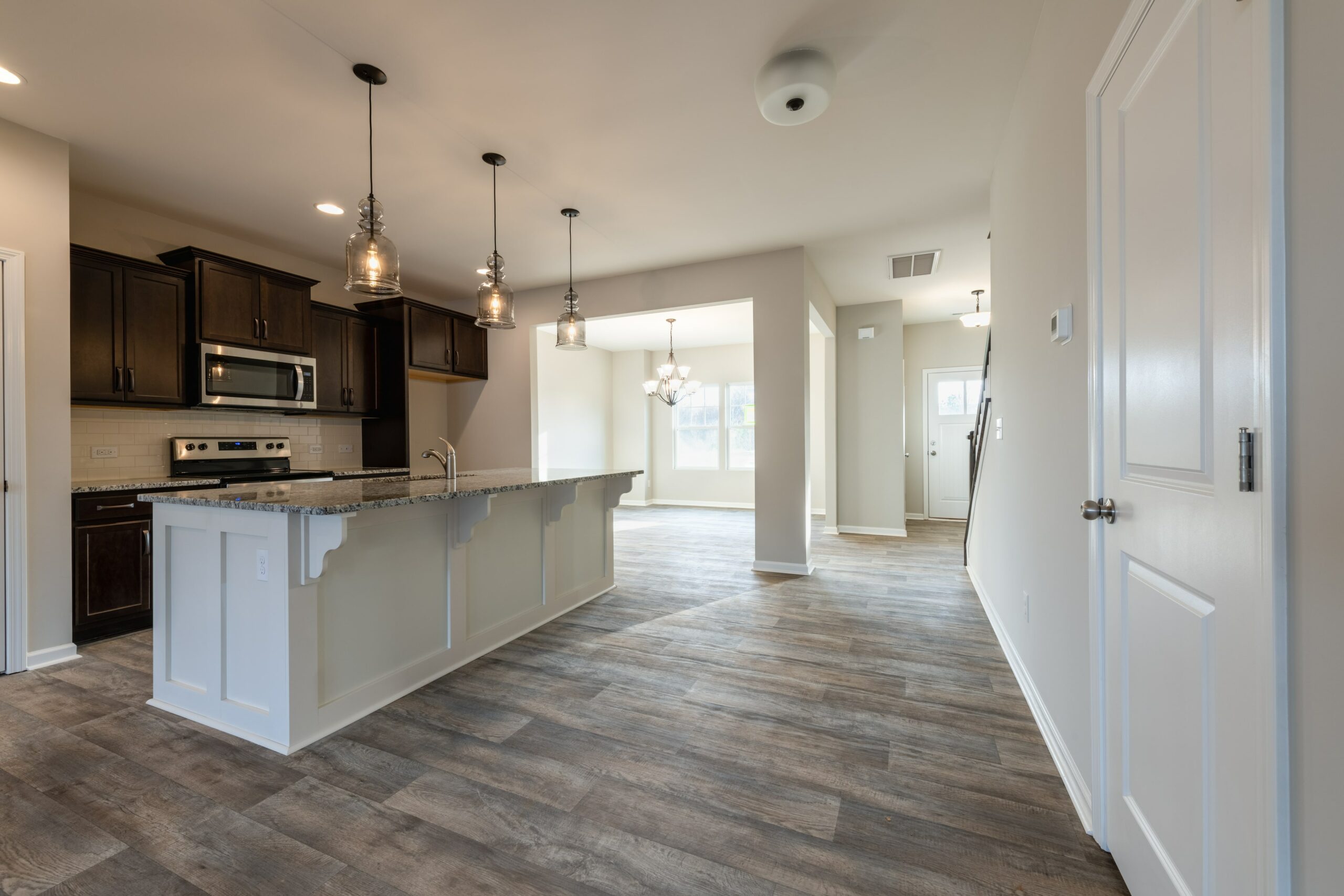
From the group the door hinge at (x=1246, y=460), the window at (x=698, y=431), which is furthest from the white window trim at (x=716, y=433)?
the door hinge at (x=1246, y=460)

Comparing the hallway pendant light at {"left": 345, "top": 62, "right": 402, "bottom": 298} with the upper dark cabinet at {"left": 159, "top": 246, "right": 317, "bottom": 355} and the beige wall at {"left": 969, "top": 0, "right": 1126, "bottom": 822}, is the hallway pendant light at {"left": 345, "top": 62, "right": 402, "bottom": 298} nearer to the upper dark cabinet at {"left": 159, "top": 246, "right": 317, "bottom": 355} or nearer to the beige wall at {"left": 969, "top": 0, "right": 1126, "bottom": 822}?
the upper dark cabinet at {"left": 159, "top": 246, "right": 317, "bottom": 355}

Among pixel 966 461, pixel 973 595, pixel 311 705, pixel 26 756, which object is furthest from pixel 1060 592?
pixel 966 461

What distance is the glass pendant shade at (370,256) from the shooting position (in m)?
2.36

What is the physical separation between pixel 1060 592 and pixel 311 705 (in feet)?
8.94

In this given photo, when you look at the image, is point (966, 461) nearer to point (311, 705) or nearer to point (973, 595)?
point (973, 595)

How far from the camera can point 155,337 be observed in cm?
364

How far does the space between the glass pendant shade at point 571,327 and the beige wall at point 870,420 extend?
4.22 meters

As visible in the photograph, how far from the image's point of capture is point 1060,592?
190 centimetres

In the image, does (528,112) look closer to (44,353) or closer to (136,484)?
(44,353)

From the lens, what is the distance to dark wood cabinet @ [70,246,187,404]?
329cm

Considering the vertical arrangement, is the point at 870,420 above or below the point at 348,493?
above

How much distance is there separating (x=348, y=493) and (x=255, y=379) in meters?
2.70

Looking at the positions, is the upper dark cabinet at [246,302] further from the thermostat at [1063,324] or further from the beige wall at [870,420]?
the beige wall at [870,420]

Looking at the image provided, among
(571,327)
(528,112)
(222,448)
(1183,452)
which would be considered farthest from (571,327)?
(222,448)
